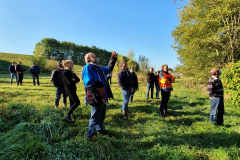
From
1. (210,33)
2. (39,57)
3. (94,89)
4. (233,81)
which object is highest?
(39,57)

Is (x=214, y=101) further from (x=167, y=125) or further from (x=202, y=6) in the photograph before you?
(x=202, y=6)

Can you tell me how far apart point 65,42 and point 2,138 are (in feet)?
195

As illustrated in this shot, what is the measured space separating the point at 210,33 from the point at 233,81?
707cm

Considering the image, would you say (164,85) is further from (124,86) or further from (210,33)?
(210,33)

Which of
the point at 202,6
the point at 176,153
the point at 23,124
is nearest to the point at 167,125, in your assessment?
the point at 176,153

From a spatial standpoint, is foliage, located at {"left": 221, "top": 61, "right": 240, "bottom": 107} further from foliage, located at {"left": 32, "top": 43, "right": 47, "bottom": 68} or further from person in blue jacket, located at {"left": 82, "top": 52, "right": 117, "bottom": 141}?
foliage, located at {"left": 32, "top": 43, "right": 47, "bottom": 68}

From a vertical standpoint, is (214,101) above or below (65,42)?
below

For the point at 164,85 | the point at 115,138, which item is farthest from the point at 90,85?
the point at 164,85

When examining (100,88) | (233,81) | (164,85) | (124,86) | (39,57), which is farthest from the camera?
(39,57)

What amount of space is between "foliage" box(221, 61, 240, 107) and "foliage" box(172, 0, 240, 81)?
16.1ft

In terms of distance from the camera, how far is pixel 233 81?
566cm

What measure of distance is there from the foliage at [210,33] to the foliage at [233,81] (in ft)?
16.1

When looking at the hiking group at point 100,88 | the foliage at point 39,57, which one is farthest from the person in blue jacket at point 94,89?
the foliage at point 39,57

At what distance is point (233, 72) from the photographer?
5.62 meters
